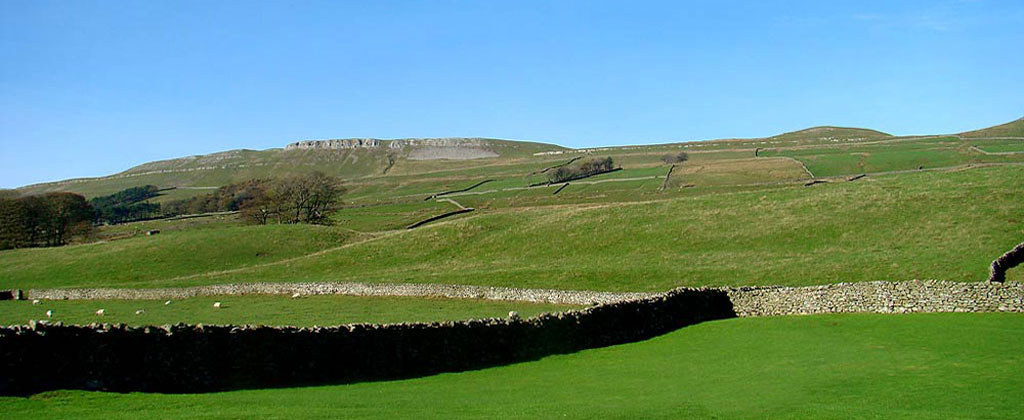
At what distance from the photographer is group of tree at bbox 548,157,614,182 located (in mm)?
158625

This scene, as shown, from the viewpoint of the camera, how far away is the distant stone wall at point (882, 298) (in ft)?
87.7

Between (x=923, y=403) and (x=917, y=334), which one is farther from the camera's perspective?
(x=917, y=334)

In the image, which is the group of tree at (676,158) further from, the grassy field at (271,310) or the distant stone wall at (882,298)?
the distant stone wall at (882,298)

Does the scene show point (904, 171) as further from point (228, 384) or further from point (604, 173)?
point (228, 384)

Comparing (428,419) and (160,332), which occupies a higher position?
(160,332)

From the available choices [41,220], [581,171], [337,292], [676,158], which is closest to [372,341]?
[337,292]

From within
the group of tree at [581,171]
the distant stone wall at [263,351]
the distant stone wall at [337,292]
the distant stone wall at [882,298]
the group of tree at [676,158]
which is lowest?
the distant stone wall at [337,292]

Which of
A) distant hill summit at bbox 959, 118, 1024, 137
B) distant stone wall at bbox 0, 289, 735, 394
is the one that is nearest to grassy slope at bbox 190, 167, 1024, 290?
distant stone wall at bbox 0, 289, 735, 394

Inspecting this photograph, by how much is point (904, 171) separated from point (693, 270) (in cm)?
7392

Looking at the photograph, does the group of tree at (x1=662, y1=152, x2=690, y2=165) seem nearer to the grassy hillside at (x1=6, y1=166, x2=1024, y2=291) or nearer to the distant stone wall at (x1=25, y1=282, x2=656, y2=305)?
the grassy hillside at (x1=6, y1=166, x2=1024, y2=291)

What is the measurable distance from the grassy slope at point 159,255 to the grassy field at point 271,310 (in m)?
12.4

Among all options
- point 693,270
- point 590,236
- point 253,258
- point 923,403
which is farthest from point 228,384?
point 253,258

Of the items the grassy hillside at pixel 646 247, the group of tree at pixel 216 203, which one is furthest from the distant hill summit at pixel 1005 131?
the group of tree at pixel 216 203

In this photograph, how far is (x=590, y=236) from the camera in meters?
61.5
